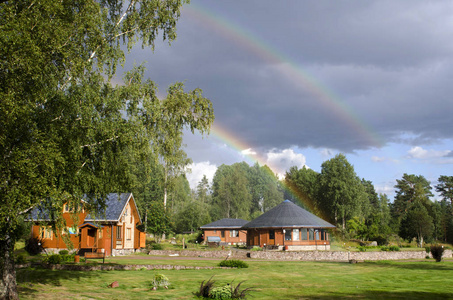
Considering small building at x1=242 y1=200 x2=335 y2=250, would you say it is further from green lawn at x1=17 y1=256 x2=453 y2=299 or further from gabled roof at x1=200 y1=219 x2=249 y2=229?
green lawn at x1=17 y1=256 x2=453 y2=299

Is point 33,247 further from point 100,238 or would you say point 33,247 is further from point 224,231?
point 224,231

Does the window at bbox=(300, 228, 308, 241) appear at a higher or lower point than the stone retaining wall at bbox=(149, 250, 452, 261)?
higher

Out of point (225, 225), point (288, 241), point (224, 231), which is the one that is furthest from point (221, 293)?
point (224, 231)

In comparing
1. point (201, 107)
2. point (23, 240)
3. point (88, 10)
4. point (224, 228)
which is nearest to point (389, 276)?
point (201, 107)

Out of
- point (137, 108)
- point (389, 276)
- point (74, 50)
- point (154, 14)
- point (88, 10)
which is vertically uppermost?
point (154, 14)

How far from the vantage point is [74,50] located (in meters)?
15.9

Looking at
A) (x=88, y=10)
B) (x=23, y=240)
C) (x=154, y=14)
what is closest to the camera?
(x=88, y=10)

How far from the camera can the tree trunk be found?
1503cm

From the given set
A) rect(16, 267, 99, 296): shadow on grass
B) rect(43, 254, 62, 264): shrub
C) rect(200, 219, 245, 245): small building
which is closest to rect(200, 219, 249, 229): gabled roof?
rect(200, 219, 245, 245): small building

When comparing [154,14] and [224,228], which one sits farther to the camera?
[224,228]

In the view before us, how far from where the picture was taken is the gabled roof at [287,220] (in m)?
50.7

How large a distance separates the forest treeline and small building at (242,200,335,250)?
13836 mm

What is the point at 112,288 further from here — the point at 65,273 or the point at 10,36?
the point at 10,36

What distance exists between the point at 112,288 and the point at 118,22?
13.8 m
